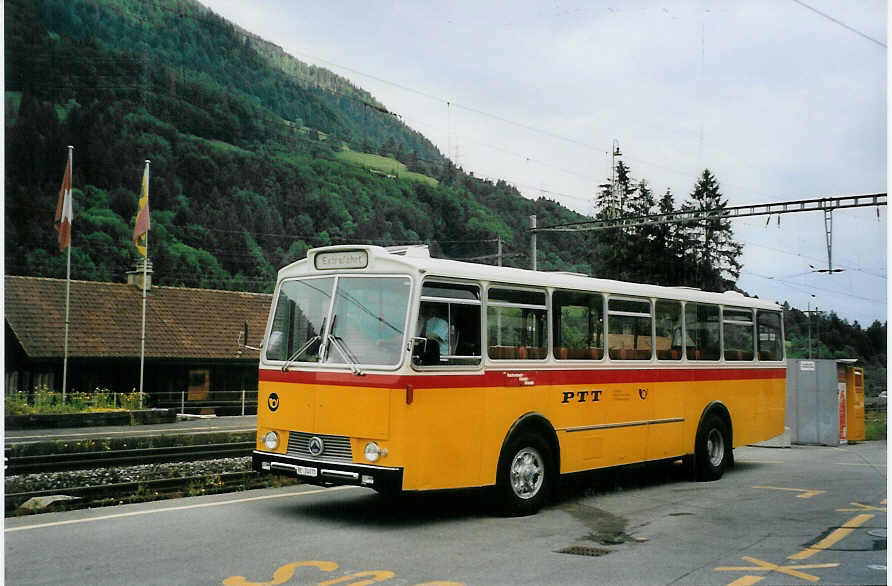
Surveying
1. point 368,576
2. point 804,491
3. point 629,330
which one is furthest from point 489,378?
point 804,491

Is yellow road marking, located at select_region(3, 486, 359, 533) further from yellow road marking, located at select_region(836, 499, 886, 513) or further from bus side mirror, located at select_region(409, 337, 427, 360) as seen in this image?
yellow road marking, located at select_region(836, 499, 886, 513)

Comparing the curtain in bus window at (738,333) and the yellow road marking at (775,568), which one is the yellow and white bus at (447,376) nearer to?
the curtain in bus window at (738,333)

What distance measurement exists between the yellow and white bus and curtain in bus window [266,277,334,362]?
0.02 metres

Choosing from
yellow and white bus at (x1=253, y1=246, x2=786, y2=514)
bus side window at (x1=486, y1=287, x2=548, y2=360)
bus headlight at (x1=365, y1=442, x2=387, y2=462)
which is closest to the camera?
bus headlight at (x1=365, y1=442, x2=387, y2=462)

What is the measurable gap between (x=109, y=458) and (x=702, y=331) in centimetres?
1110

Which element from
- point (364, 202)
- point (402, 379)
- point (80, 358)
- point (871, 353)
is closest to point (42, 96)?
point (364, 202)

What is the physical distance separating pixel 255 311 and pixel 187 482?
3432cm

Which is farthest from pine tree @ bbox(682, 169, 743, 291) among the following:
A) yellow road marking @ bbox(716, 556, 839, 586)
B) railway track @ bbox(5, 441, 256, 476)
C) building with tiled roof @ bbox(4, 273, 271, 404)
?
yellow road marking @ bbox(716, 556, 839, 586)

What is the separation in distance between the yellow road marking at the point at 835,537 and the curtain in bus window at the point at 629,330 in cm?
353

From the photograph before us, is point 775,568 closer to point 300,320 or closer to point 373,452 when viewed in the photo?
point 373,452

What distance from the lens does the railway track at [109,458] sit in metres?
16.5

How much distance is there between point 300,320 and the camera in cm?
1071

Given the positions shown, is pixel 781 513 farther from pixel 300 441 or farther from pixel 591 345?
pixel 300 441

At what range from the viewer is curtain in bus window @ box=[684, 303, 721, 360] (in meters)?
14.2
